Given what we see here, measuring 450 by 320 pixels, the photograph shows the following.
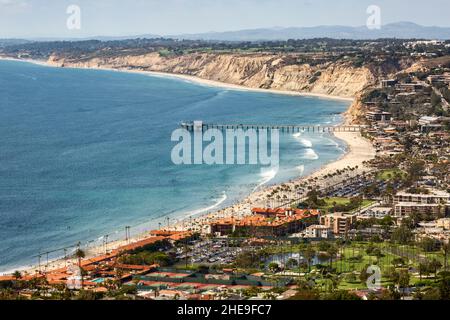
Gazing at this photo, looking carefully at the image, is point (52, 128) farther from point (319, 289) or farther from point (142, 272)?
point (319, 289)

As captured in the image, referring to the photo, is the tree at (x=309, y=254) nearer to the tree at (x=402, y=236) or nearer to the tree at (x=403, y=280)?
the tree at (x=402, y=236)

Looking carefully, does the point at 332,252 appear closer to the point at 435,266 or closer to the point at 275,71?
the point at 435,266

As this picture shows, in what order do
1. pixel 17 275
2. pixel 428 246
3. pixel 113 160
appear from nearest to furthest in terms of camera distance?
pixel 17 275, pixel 428 246, pixel 113 160

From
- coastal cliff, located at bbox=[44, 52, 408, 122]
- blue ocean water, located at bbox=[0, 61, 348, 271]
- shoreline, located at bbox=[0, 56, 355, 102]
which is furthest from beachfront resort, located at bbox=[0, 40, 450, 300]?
shoreline, located at bbox=[0, 56, 355, 102]

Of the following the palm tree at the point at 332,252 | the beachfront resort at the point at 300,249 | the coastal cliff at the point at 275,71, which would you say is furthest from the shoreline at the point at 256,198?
the coastal cliff at the point at 275,71

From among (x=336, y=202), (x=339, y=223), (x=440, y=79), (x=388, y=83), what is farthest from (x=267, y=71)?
(x=339, y=223)
